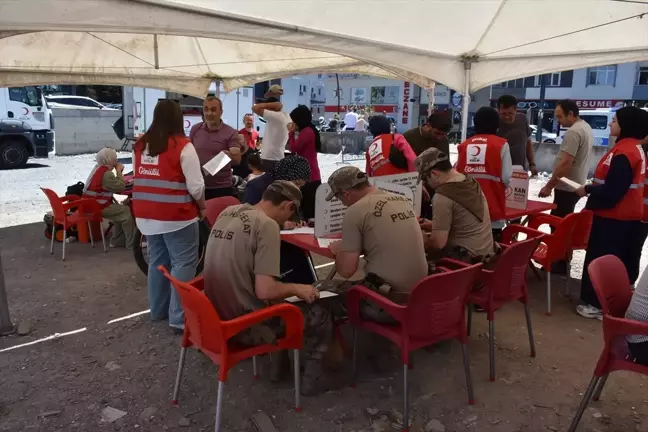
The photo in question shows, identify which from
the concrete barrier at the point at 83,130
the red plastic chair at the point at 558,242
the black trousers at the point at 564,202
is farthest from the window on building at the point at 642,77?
the red plastic chair at the point at 558,242

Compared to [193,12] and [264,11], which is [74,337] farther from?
[264,11]

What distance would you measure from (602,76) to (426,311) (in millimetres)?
33265

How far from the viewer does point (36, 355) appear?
137 inches

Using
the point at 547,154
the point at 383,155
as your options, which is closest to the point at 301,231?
the point at 383,155

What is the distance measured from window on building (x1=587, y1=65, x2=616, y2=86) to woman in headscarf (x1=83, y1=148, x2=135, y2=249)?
30951mm

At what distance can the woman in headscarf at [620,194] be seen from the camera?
3.85 meters

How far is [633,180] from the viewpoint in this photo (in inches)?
153

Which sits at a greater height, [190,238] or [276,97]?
[276,97]

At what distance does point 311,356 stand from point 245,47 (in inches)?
213

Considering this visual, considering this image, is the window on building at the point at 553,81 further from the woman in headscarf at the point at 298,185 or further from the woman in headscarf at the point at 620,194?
the woman in headscarf at the point at 298,185

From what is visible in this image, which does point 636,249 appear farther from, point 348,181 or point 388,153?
point 348,181

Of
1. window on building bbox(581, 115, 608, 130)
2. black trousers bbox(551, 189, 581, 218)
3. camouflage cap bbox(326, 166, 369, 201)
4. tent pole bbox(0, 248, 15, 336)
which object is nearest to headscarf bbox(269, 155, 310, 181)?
camouflage cap bbox(326, 166, 369, 201)

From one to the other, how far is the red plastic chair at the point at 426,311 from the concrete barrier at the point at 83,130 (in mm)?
15343

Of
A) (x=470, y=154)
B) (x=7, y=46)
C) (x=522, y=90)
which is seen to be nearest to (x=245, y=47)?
(x=7, y=46)
